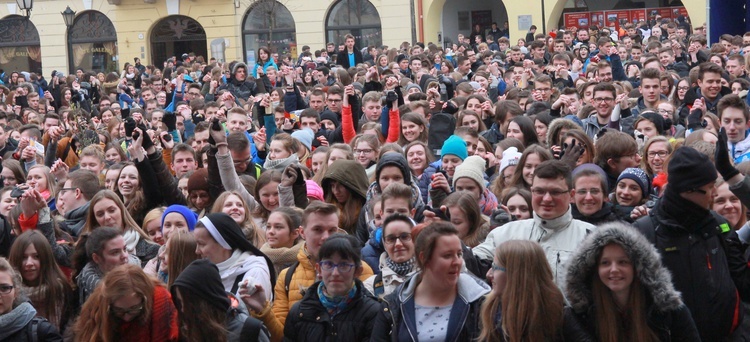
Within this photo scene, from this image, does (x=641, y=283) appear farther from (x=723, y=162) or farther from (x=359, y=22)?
(x=359, y=22)

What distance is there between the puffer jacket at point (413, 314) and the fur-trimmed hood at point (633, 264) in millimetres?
479

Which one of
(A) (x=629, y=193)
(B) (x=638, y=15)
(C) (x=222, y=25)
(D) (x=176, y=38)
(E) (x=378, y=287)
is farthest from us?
(D) (x=176, y=38)

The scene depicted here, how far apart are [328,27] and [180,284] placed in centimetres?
3063

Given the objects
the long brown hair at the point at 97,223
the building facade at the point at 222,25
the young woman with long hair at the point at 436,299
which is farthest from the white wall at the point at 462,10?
the young woman with long hair at the point at 436,299

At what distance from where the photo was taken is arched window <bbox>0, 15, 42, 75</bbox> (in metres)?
38.8

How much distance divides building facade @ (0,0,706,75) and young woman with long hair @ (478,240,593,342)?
28536mm

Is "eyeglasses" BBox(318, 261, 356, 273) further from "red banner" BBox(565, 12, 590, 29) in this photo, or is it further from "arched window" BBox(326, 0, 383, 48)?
"arched window" BBox(326, 0, 383, 48)

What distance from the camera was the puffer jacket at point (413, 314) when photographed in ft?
17.9

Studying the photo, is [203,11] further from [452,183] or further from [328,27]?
[452,183]

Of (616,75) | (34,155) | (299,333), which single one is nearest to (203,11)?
(616,75)

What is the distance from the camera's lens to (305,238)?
6.75 m

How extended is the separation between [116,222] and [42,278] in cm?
110

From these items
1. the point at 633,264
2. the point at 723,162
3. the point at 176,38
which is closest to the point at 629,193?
the point at 723,162

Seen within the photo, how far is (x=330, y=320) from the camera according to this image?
586 centimetres
